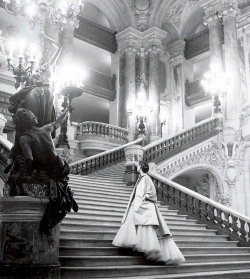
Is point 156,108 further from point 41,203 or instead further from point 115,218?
point 41,203

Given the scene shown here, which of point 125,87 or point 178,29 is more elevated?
point 178,29

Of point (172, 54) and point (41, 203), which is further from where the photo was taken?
point (172, 54)

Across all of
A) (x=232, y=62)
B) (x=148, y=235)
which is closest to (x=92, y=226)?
(x=148, y=235)

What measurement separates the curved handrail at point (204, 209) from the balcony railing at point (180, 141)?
8.58 ft

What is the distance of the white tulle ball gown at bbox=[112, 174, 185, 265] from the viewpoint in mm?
6014

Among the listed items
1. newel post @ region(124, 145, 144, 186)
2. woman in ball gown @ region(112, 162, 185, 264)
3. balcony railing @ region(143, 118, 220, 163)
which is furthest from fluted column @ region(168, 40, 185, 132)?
woman in ball gown @ region(112, 162, 185, 264)

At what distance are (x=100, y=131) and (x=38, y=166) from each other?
12791 mm

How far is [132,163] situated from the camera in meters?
11.9

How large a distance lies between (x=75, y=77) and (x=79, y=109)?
13.3 metres

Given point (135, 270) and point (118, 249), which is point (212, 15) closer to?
point (118, 249)

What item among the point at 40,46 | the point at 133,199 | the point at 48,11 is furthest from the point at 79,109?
the point at 133,199

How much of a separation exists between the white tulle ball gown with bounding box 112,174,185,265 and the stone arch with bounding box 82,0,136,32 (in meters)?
15.8

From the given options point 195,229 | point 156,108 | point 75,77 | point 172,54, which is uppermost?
point 172,54

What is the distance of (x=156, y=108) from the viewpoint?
64.4ft
